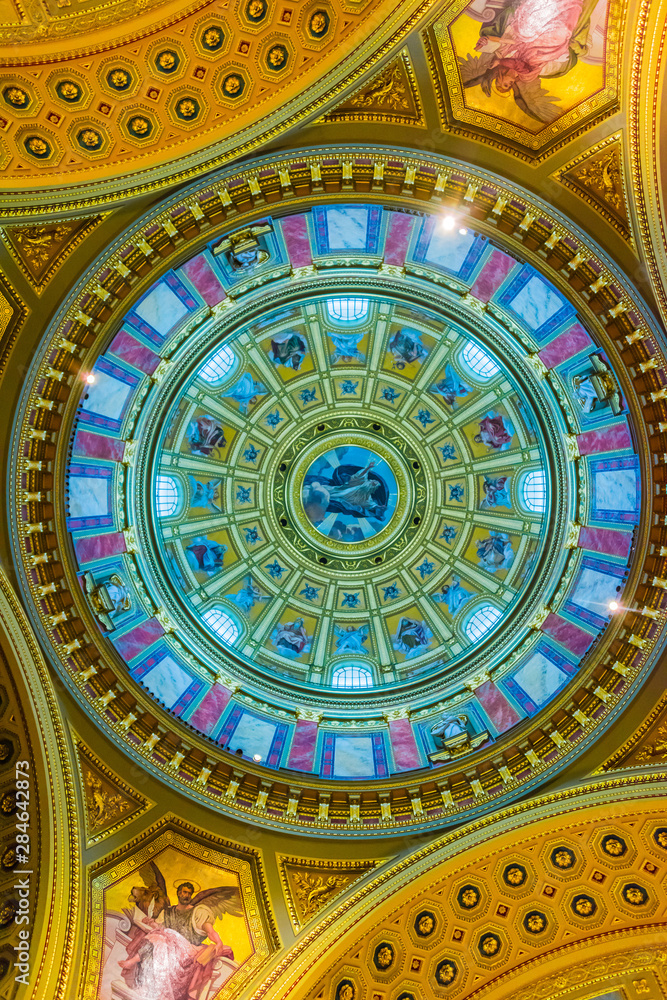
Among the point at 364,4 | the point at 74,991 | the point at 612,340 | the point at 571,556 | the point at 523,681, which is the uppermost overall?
the point at 364,4

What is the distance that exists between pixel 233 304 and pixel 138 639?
11.0 meters

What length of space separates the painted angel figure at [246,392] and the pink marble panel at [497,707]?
14.0 m

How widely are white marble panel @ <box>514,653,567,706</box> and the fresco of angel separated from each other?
597 inches

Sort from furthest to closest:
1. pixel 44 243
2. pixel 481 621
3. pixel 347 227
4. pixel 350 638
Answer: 1. pixel 350 638
2. pixel 481 621
3. pixel 347 227
4. pixel 44 243

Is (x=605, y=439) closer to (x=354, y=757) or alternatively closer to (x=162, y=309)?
(x=354, y=757)

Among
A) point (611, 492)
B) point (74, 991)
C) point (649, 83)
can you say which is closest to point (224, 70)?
point (649, 83)

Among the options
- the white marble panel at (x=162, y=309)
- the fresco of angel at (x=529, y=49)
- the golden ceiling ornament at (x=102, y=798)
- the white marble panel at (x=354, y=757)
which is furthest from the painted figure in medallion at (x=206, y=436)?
the fresco of angel at (x=529, y=49)

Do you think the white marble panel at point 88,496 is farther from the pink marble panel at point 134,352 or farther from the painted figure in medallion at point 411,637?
the painted figure in medallion at point 411,637

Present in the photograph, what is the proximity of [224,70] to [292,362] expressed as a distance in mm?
12138

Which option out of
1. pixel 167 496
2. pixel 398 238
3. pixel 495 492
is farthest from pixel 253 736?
pixel 398 238

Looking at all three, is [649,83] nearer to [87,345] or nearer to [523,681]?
[87,345]

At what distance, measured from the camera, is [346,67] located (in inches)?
542

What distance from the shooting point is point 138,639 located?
19797mm

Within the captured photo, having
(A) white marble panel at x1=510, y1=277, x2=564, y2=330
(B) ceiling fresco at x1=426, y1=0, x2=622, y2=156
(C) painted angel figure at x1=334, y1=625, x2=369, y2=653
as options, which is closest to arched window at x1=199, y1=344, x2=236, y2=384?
(A) white marble panel at x1=510, y1=277, x2=564, y2=330
